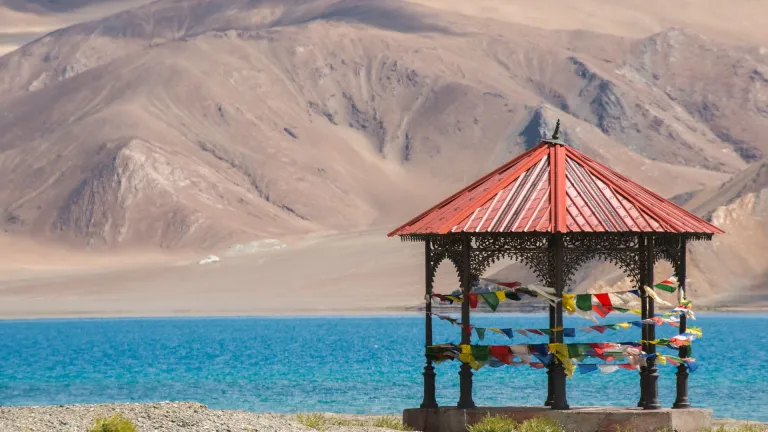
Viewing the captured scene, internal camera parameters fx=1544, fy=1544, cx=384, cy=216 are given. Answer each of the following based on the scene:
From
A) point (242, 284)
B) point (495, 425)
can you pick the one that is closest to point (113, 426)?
point (495, 425)

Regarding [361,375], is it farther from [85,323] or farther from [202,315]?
[202,315]

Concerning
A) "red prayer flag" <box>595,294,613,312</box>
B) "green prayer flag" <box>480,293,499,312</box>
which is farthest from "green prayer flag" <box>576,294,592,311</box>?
"green prayer flag" <box>480,293,499,312</box>

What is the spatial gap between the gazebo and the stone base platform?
0.22m

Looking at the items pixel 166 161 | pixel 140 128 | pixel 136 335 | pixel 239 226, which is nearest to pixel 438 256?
pixel 136 335

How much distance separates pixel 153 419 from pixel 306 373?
25071 mm

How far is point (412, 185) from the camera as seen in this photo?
186m

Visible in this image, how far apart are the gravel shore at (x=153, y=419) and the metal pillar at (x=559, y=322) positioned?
237 cm

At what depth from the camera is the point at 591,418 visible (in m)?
20.4

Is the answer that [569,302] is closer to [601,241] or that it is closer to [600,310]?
[600,310]

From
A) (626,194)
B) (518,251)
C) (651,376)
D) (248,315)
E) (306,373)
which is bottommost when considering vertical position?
(651,376)

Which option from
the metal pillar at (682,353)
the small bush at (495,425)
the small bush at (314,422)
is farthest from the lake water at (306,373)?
the small bush at (495,425)

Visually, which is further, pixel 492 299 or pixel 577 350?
pixel 492 299

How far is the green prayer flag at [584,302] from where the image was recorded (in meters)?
20.5

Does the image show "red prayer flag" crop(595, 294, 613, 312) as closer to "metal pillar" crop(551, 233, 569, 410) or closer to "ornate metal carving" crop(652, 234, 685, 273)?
"metal pillar" crop(551, 233, 569, 410)
